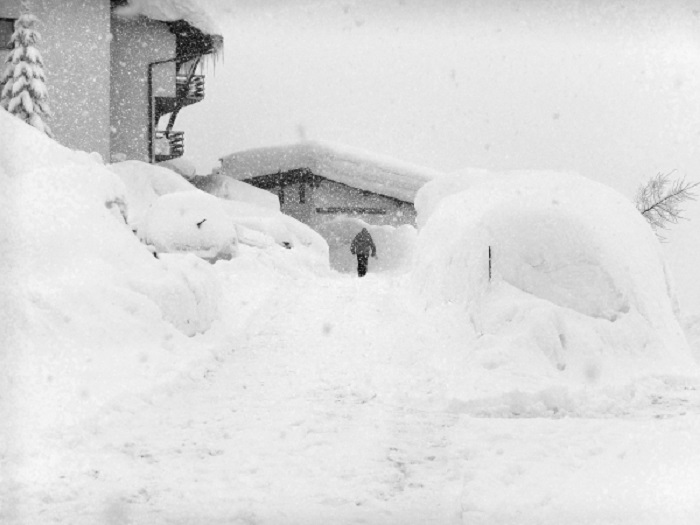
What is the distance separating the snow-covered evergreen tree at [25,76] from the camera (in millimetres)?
20312

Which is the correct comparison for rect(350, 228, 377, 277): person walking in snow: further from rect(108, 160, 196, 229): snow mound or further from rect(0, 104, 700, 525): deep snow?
rect(0, 104, 700, 525): deep snow

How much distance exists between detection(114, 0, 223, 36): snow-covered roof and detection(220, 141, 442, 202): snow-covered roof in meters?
4.87

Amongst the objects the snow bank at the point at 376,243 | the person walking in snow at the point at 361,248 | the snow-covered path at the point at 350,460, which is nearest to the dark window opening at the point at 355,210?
the snow bank at the point at 376,243

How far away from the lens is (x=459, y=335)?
25.6 feet

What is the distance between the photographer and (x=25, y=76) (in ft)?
67.2

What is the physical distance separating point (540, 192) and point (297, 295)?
600cm

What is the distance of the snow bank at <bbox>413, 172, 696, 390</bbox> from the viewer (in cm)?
699

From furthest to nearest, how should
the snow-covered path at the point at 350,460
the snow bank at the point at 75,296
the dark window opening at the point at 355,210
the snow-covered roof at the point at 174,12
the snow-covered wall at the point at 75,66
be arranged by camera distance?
the dark window opening at the point at 355,210
the snow-covered roof at the point at 174,12
the snow-covered wall at the point at 75,66
the snow bank at the point at 75,296
the snow-covered path at the point at 350,460

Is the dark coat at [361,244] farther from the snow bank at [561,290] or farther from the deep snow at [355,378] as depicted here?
the snow bank at [561,290]

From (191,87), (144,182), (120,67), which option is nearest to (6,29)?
(120,67)

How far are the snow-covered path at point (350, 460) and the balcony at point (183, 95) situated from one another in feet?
76.2

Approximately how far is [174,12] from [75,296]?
22.0 metres

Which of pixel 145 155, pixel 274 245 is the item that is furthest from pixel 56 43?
pixel 274 245

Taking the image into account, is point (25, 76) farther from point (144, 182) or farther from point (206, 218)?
point (206, 218)
